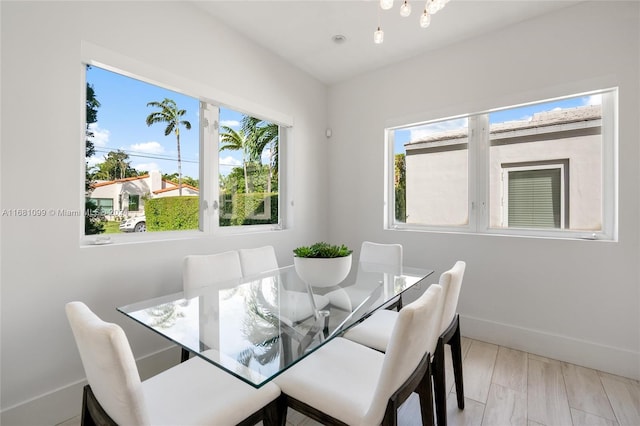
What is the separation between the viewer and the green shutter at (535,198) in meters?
2.53

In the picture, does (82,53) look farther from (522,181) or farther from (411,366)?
(522,181)

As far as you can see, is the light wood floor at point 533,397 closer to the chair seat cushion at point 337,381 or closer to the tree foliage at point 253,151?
the chair seat cushion at point 337,381

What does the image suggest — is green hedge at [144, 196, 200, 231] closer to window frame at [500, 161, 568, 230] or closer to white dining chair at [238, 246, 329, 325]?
white dining chair at [238, 246, 329, 325]

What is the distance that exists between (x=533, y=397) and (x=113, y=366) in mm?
2311

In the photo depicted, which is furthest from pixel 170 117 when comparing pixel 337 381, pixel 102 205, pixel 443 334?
pixel 443 334

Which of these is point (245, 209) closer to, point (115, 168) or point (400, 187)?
point (115, 168)

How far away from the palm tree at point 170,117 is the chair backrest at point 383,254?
5.41 feet

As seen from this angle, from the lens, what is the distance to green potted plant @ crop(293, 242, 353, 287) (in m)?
1.63

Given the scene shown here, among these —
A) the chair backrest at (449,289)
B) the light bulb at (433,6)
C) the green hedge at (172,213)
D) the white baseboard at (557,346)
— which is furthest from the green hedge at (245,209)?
the white baseboard at (557,346)

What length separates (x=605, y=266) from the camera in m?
2.22

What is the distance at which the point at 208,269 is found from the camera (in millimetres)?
1950

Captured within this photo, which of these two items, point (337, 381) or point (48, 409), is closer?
point (337, 381)

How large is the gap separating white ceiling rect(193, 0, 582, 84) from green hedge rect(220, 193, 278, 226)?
1.46 metres

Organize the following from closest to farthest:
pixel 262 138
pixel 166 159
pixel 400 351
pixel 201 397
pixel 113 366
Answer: pixel 113 366, pixel 400 351, pixel 201 397, pixel 166 159, pixel 262 138
